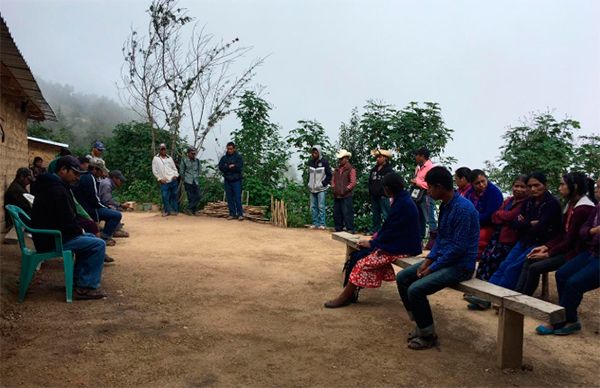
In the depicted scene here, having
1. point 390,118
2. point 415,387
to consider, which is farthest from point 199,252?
point 390,118

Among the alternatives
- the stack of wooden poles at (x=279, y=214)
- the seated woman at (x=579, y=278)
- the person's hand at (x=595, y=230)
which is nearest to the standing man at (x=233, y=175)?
the stack of wooden poles at (x=279, y=214)

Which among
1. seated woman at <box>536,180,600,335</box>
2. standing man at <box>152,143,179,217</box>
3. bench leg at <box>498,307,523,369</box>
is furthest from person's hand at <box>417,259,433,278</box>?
standing man at <box>152,143,179,217</box>

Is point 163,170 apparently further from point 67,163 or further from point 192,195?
point 67,163

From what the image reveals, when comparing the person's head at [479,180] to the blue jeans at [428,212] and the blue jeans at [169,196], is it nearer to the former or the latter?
the blue jeans at [428,212]

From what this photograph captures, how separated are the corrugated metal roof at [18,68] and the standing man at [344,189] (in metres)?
5.78

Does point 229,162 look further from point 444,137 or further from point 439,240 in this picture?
point 439,240

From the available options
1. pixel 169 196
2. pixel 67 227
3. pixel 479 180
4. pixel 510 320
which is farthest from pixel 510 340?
pixel 169 196

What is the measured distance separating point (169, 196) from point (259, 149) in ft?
9.17

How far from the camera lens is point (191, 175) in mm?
11500

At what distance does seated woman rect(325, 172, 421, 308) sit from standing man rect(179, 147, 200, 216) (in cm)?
751

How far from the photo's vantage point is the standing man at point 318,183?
10.4 meters

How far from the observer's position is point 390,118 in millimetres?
11586

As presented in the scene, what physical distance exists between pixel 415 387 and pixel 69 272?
348 cm

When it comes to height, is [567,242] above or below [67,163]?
below
